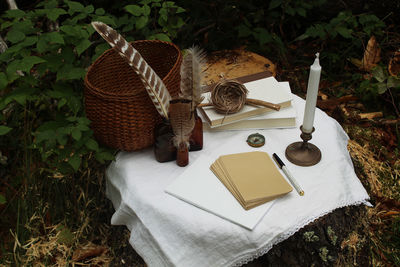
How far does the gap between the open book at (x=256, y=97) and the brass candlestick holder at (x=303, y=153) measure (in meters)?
0.23

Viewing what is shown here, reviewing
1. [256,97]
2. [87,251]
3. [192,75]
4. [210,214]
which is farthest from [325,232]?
[87,251]

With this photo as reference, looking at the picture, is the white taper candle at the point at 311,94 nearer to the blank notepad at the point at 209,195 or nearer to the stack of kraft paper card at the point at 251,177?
the stack of kraft paper card at the point at 251,177

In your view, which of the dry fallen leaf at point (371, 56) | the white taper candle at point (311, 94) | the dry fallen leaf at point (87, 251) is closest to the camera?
the white taper candle at point (311, 94)

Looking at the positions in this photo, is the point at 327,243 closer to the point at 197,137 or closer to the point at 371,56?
the point at 197,137

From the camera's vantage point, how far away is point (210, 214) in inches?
55.0

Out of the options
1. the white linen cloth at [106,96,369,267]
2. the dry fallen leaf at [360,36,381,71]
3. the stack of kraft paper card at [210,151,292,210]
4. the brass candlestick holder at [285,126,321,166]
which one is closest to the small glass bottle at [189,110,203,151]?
the white linen cloth at [106,96,369,267]

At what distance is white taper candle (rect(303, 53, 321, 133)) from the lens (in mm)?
1318

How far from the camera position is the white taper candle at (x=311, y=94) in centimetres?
132

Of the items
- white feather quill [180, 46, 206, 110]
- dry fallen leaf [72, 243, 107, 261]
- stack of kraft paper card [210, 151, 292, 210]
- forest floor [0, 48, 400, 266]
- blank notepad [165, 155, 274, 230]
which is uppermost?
white feather quill [180, 46, 206, 110]

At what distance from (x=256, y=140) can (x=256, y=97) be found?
23 cm

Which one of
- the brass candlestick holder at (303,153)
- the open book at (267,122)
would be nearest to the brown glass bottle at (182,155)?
the open book at (267,122)

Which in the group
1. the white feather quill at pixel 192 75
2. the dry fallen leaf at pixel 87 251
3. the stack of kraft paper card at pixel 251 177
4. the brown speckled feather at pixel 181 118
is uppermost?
the white feather quill at pixel 192 75

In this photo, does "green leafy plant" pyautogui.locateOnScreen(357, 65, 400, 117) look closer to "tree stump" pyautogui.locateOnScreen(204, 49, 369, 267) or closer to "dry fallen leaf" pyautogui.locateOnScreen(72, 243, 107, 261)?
"tree stump" pyautogui.locateOnScreen(204, 49, 369, 267)

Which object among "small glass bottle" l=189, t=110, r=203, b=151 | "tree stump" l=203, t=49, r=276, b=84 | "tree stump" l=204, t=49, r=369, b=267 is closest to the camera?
"tree stump" l=204, t=49, r=369, b=267
